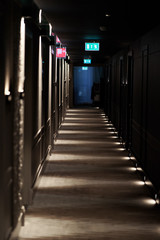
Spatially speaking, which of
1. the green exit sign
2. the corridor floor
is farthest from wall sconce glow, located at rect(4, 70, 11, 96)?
the green exit sign

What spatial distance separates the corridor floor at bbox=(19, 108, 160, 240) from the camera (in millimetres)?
5520

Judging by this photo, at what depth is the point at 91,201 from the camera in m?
6.93

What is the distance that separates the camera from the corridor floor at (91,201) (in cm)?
552

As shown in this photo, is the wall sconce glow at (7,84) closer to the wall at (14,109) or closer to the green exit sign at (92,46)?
the wall at (14,109)

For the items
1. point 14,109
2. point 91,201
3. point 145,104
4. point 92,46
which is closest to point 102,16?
point 145,104

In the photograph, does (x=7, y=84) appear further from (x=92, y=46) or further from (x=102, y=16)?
(x=92, y=46)

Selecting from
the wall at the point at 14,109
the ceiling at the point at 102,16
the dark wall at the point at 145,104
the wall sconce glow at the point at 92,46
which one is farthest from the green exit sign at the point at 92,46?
the wall at the point at 14,109

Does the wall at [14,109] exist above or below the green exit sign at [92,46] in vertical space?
below

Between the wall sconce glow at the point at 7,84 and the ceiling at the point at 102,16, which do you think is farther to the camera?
the ceiling at the point at 102,16

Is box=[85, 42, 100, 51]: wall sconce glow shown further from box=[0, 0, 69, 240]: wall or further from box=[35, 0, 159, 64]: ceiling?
A: box=[0, 0, 69, 240]: wall

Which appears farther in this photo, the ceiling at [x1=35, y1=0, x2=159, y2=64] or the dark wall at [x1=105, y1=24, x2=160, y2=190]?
the dark wall at [x1=105, y1=24, x2=160, y2=190]

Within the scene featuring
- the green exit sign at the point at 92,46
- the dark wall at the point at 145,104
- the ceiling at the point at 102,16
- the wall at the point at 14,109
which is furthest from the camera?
the green exit sign at the point at 92,46

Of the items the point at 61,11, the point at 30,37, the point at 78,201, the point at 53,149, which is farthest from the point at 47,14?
the point at 53,149

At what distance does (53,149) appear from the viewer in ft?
38.5
